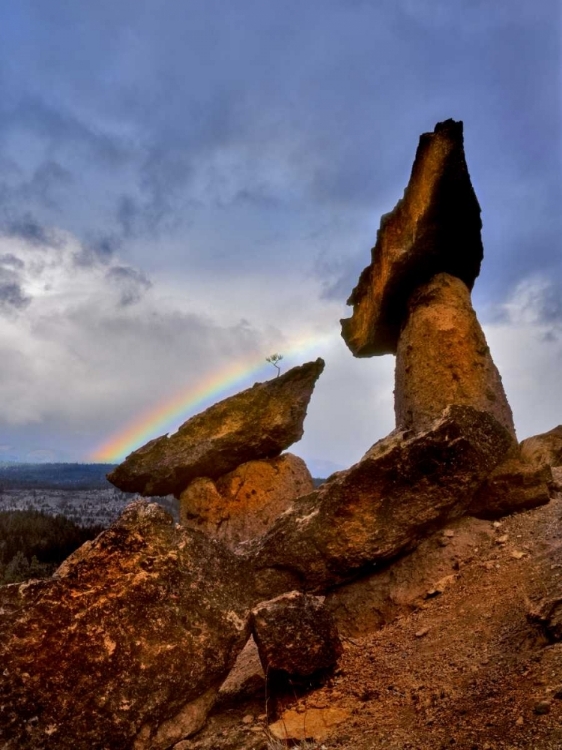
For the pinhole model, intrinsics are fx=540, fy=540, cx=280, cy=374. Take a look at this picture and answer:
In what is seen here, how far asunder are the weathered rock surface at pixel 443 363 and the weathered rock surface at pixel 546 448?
66cm

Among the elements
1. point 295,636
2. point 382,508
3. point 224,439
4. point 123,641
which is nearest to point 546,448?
point 382,508

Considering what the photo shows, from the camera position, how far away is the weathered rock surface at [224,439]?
46.0 ft

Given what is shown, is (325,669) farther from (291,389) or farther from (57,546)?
(57,546)

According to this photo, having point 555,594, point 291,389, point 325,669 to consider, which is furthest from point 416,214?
point 325,669

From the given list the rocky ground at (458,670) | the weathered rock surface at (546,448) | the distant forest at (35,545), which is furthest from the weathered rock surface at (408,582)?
the distant forest at (35,545)

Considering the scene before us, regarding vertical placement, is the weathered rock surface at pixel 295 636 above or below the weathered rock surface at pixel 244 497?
below

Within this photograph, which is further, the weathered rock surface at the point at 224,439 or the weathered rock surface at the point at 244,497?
the weathered rock surface at the point at 224,439

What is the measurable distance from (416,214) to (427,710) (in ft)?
28.1

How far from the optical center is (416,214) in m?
10.4

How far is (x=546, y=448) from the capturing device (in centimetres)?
1005

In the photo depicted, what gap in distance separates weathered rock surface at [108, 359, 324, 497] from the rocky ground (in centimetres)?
704

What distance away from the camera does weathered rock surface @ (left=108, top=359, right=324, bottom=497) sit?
14.0 meters

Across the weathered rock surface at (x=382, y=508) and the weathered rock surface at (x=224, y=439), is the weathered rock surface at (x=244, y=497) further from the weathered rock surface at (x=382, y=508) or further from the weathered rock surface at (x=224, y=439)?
the weathered rock surface at (x=382, y=508)

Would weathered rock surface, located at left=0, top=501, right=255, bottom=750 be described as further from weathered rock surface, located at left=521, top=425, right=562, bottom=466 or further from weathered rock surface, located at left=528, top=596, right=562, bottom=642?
weathered rock surface, located at left=521, top=425, right=562, bottom=466
